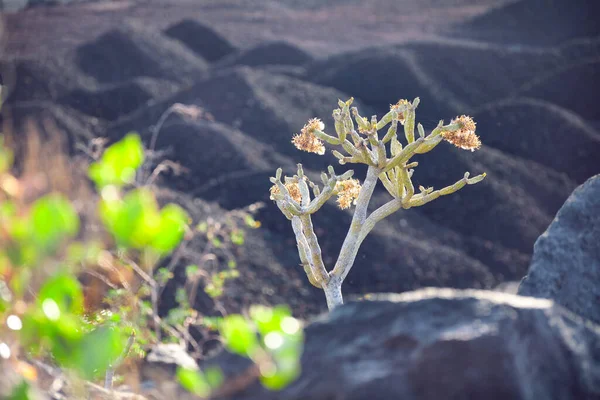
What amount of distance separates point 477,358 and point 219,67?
1437cm

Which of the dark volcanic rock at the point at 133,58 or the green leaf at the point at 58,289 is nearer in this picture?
the green leaf at the point at 58,289

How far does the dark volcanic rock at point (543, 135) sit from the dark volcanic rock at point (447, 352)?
896cm

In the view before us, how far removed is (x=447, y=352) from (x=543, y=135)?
32.0 ft

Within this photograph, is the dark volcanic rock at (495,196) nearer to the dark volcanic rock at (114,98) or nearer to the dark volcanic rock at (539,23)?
the dark volcanic rock at (114,98)

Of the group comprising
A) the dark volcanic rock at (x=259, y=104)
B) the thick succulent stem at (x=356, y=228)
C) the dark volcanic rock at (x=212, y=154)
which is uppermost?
the dark volcanic rock at (x=259, y=104)

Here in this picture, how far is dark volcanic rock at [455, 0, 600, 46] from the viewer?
17484 millimetres

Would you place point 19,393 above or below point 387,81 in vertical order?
below

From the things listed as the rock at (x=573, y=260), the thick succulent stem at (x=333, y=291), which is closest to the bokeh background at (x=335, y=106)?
the rock at (x=573, y=260)

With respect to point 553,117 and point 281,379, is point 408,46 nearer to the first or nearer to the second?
point 553,117

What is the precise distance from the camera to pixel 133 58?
52.9 ft

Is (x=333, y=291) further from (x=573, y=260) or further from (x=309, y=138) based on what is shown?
(x=573, y=260)

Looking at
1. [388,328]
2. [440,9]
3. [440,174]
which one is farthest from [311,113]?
[440,9]

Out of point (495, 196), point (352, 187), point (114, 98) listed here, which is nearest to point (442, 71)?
point (495, 196)

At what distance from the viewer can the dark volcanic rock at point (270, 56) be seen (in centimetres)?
1554
